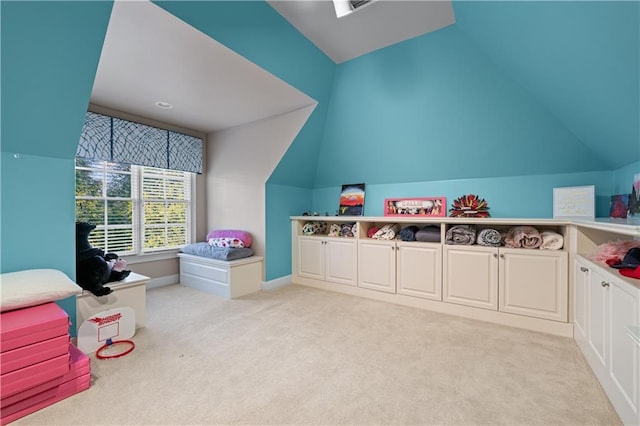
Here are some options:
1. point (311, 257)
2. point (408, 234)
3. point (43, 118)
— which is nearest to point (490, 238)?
point (408, 234)

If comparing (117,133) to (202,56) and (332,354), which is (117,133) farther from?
(332,354)

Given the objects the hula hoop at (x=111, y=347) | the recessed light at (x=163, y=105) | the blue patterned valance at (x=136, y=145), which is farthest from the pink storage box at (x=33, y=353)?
the recessed light at (x=163, y=105)

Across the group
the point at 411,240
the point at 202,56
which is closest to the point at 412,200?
the point at 411,240

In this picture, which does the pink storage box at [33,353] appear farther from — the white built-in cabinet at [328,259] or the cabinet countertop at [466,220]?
the cabinet countertop at [466,220]

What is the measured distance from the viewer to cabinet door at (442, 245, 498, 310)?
107 inches

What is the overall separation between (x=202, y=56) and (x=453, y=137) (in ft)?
8.70

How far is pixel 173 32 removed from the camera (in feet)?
6.40

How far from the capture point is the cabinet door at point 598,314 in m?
1.68

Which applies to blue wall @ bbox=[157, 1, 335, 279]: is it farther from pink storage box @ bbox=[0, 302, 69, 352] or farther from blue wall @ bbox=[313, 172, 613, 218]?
pink storage box @ bbox=[0, 302, 69, 352]

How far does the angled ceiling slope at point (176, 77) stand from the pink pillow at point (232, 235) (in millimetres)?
1613

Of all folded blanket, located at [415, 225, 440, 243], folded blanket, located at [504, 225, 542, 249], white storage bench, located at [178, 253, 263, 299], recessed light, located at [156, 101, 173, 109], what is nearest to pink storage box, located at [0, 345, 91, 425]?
white storage bench, located at [178, 253, 263, 299]

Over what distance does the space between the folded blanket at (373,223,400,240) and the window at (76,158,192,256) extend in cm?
303

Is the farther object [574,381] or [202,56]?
[202,56]

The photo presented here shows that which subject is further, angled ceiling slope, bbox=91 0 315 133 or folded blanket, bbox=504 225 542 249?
folded blanket, bbox=504 225 542 249
